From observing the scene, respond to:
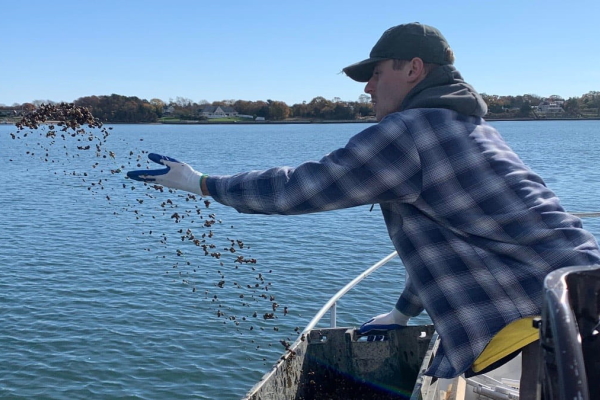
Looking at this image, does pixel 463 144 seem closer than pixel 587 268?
No

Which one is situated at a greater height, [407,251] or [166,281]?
[407,251]

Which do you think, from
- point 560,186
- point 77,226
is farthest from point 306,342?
point 560,186

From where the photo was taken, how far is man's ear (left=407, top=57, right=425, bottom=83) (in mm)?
3141

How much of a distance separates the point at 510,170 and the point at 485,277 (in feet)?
1.57

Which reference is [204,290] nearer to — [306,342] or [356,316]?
[356,316]

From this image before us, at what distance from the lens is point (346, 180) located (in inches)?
118

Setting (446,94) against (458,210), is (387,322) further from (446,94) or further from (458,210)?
(446,94)

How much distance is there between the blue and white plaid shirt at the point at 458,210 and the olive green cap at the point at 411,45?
322 mm

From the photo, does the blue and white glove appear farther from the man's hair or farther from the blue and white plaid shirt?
the man's hair

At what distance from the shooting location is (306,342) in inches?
259

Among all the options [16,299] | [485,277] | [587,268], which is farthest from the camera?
[16,299]

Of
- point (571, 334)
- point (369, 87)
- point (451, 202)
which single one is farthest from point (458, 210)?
point (571, 334)

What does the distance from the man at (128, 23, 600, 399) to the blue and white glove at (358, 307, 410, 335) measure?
1.34 metres

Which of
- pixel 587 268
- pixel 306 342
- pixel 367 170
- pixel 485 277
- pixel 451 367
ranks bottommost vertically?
pixel 306 342
